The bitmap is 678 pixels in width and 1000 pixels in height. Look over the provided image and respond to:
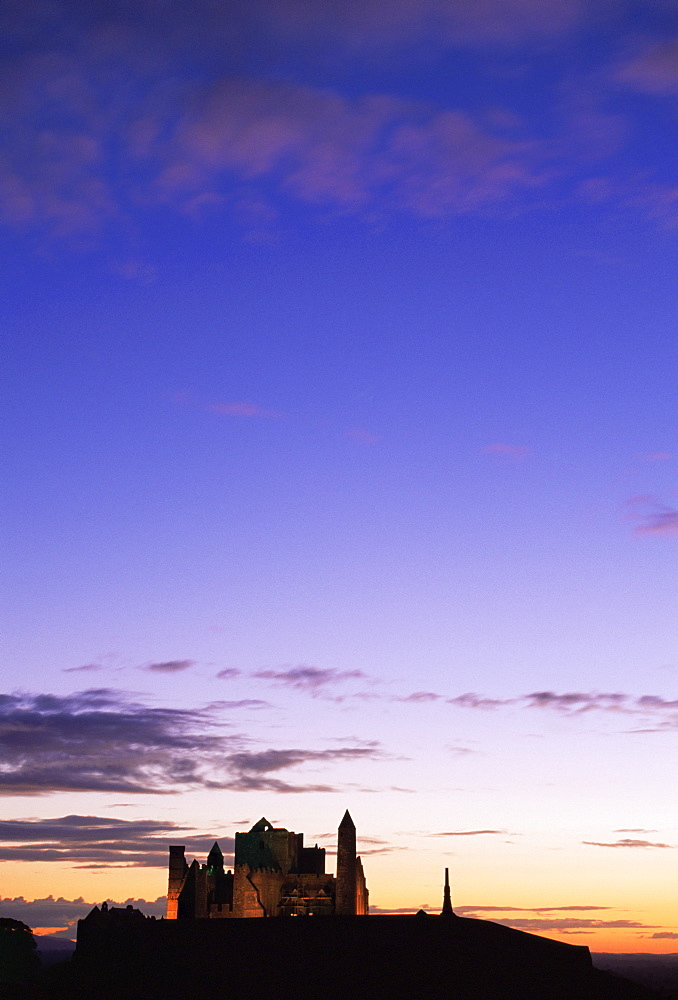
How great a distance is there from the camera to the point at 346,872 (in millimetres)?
107562

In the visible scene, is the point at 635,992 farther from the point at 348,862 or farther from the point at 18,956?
the point at 18,956

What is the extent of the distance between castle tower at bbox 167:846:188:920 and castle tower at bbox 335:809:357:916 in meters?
15.2

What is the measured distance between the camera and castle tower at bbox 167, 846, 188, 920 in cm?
10806

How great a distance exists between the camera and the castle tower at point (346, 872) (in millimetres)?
107188

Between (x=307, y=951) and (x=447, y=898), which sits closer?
(x=307, y=951)

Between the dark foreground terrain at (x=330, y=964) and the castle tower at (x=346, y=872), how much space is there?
36.8ft

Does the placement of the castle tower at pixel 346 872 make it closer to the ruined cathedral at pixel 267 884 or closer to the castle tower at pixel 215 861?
the ruined cathedral at pixel 267 884

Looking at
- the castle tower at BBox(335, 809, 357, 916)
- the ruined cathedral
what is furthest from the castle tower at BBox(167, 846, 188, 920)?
the castle tower at BBox(335, 809, 357, 916)

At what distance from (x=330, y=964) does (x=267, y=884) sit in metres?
25.7

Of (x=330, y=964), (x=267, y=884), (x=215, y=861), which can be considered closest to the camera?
(x=330, y=964)

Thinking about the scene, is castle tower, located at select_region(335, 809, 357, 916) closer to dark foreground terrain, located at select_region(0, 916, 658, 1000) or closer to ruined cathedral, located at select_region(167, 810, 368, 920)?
ruined cathedral, located at select_region(167, 810, 368, 920)

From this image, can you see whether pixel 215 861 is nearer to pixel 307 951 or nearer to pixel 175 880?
pixel 175 880

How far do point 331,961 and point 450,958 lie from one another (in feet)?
30.3

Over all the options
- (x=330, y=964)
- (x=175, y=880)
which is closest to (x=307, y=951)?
(x=330, y=964)
